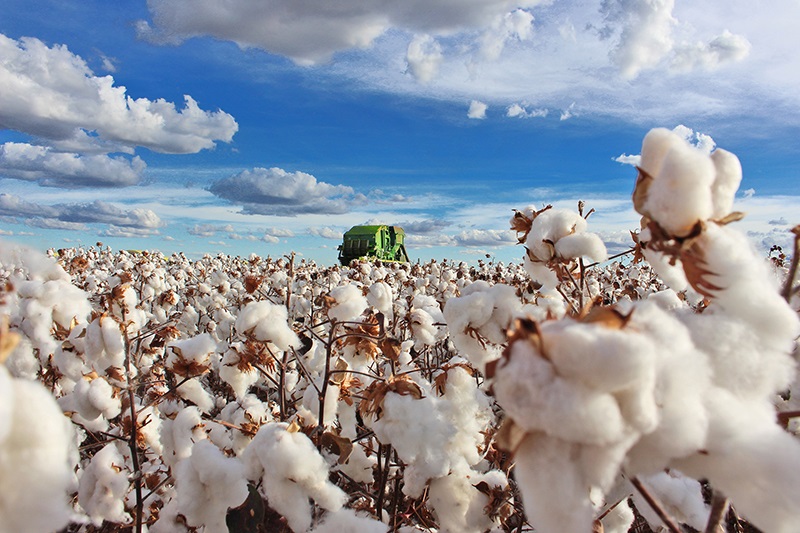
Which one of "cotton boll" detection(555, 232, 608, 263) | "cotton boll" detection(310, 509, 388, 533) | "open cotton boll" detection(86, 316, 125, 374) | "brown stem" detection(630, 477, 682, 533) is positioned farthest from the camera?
"open cotton boll" detection(86, 316, 125, 374)

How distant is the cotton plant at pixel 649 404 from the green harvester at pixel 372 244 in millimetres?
26795

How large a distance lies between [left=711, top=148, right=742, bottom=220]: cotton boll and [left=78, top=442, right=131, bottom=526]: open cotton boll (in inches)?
129

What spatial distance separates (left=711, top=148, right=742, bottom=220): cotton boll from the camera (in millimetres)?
1178

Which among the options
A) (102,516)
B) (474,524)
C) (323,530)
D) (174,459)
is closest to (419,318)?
(474,524)

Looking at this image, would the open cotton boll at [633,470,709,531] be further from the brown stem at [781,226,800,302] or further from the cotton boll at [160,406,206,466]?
the cotton boll at [160,406,206,466]

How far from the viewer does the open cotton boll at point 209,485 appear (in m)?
1.90

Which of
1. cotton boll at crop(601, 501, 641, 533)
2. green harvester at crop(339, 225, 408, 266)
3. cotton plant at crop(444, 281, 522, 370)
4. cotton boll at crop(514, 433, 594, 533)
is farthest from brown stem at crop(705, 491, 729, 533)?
green harvester at crop(339, 225, 408, 266)

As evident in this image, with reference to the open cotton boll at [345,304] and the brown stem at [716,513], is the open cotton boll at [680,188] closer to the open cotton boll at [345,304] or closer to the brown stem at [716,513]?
the brown stem at [716,513]

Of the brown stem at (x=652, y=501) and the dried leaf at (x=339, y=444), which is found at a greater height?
the brown stem at (x=652, y=501)

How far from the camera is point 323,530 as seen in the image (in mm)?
1849

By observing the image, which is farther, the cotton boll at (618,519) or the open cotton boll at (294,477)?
the cotton boll at (618,519)

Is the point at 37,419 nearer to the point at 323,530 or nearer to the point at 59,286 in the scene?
the point at 323,530

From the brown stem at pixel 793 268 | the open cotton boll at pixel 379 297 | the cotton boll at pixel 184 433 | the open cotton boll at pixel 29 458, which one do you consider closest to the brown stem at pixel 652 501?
the brown stem at pixel 793 268

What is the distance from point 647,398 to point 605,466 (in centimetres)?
12
